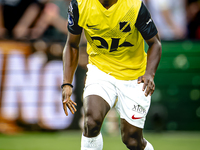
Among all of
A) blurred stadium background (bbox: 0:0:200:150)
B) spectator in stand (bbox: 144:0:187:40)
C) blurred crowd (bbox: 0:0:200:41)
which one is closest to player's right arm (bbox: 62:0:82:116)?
blurred stadium background (bbox: 0:0:200:150)

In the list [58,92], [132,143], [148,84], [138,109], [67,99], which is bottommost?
[58,92]

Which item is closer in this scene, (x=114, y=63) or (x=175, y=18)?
(x=114, y=63)

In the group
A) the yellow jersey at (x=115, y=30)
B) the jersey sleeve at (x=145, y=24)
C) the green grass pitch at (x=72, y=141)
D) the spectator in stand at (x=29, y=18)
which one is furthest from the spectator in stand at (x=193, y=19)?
the jersey sleeve at (x=145, y=24)

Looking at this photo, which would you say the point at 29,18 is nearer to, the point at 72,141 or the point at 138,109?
the point at 72,141

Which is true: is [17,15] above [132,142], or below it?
below

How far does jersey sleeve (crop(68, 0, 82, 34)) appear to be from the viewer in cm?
404

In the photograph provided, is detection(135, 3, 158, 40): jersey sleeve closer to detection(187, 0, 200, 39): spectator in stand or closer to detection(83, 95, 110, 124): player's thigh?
detection(83, 95, 110, 124): player's thigh

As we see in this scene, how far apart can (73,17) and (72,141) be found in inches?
164

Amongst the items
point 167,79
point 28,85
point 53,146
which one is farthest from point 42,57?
point 167,79

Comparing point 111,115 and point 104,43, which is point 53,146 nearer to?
point 111,115

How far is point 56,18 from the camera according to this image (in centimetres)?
983

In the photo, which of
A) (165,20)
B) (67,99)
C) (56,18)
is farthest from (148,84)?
(56,18)

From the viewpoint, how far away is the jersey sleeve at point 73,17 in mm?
4043

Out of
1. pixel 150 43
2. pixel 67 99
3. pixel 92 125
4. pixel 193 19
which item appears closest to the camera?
pixel 92 125
